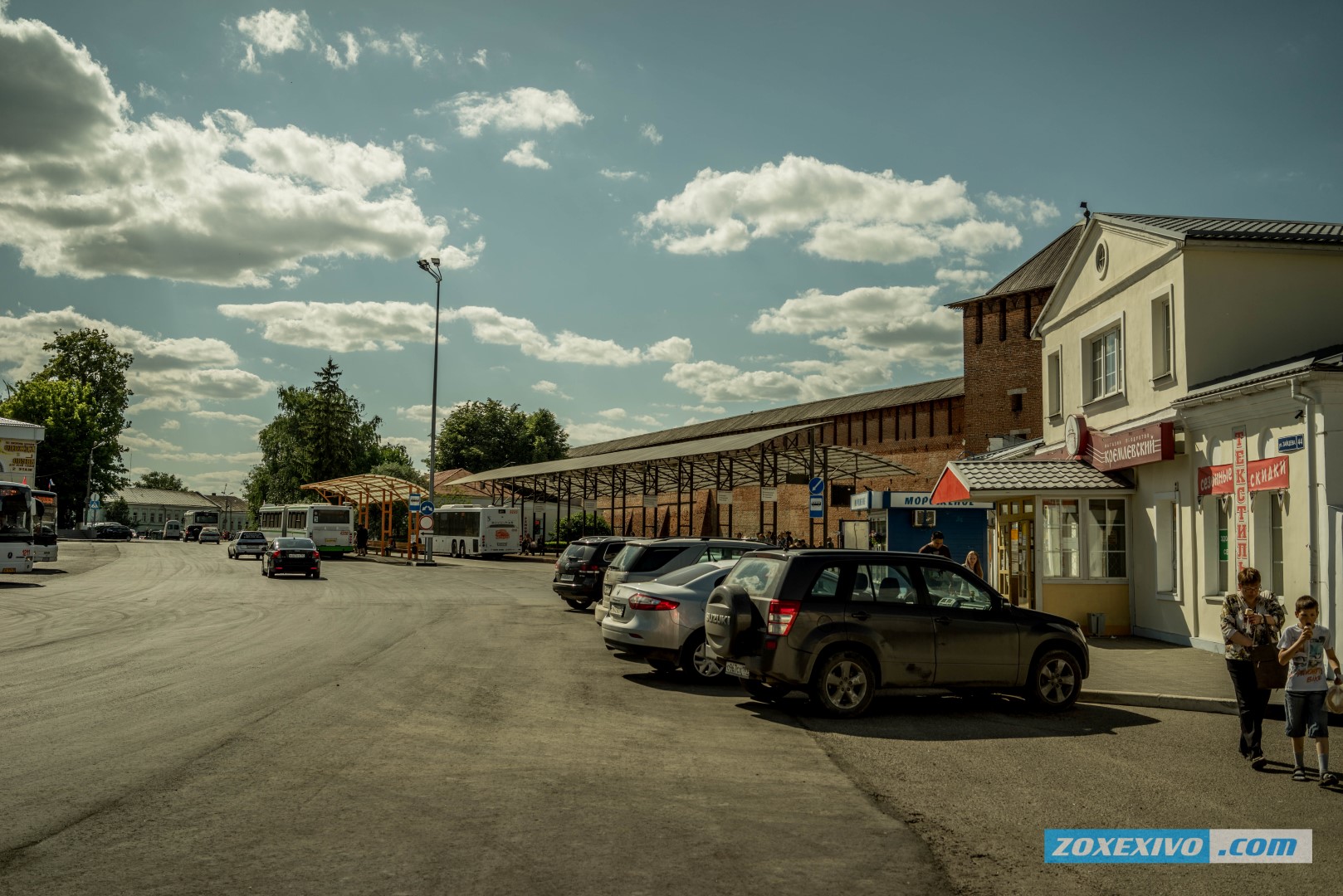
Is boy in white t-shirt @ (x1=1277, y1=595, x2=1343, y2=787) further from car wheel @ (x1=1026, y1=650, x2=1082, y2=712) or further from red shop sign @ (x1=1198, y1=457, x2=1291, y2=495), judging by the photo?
red shop sign @ (x1=1198, y1=457, x2=1291, y2=495)

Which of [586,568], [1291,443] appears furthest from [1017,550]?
[586,568]

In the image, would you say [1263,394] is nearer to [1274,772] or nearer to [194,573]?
[1274,772]

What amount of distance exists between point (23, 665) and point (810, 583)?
9.95 m

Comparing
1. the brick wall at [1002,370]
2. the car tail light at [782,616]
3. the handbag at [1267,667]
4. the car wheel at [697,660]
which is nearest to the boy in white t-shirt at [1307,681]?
the handbag at [1267,667]

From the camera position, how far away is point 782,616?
10.3m

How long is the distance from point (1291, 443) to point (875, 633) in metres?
7.41

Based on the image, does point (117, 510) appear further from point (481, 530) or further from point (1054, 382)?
point (1054, 382)

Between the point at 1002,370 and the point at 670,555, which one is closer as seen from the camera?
the point at 670,555

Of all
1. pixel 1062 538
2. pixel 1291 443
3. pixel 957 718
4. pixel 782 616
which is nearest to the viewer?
pixel 782 616

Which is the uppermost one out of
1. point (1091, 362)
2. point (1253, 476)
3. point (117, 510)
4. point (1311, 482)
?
point (1091, 362)

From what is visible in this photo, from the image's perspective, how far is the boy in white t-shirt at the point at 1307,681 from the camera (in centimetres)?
766

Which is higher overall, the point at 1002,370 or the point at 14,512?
the point at 1002,370

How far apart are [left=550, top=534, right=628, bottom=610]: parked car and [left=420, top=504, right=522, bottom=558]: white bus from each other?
3365 centimetres

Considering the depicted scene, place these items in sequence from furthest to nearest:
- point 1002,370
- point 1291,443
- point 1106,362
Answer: point 1002,370 → point 1106,362 → point 1291,443
